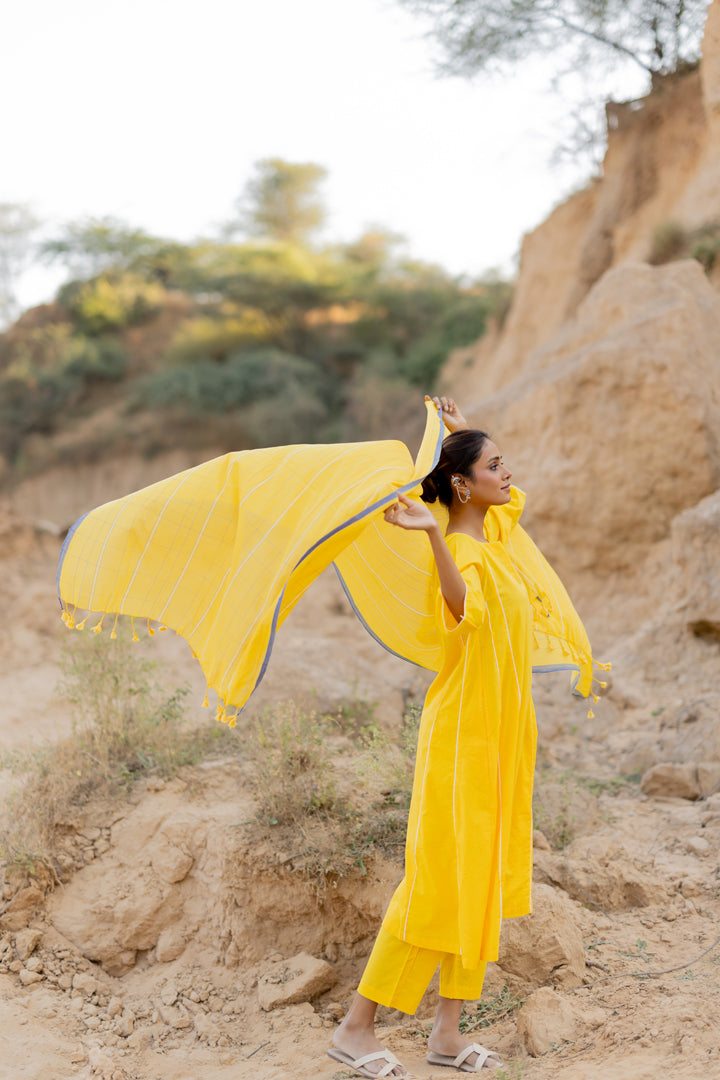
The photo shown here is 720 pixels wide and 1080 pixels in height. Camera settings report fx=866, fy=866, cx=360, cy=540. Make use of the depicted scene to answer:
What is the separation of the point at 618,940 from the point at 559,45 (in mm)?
9489

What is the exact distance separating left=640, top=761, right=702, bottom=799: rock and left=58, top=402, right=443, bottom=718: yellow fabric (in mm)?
2564

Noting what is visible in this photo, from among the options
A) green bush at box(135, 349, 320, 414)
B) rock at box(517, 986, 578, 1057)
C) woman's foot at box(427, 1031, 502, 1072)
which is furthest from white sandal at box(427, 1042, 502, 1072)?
green bush at box(135, 349, 320, 414)

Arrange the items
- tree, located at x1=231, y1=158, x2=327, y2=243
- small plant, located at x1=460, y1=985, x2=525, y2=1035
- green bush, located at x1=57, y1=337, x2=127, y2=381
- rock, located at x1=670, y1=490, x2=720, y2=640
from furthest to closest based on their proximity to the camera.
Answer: tree, located at x1=231, y1=158, x2=327, y2=243 → green bush, located at x1=57, y1=337, x2=127, y2=381 → rock, located at x1=670, y1=490, x2=720, y2=640 → small plant, located at x1=460, y1=985, x2=525, y2=1035

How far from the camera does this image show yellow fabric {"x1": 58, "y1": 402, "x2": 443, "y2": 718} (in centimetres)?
236

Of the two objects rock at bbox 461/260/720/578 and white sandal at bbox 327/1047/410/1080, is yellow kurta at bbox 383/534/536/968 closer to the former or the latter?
white sandal at bbox 327/1047/410/1080

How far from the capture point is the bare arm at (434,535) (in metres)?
2.32

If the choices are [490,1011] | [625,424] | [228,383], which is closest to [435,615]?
[490,1011]

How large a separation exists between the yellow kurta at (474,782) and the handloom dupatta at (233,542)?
343mm

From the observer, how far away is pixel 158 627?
8.41ft

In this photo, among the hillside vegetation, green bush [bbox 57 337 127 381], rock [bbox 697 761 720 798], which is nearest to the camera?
rock [bbox 697 761 720 798]

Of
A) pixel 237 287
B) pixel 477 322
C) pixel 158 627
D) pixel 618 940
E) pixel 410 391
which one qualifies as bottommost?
pixel 618 940

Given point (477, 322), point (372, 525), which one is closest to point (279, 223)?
point (477, 322)

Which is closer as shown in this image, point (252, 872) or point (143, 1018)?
point (143, 1018)

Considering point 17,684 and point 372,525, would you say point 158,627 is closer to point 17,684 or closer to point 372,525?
point 372,525
